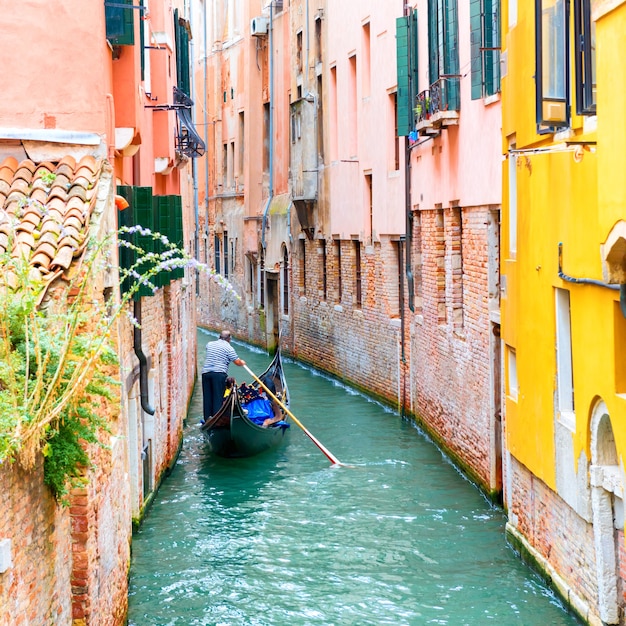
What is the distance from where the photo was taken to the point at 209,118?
1284 inches

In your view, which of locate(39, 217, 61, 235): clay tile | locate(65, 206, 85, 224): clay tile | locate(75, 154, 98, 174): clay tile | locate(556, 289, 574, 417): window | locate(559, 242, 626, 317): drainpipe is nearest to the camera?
locate(559, 242, 626, 317): drainpipe

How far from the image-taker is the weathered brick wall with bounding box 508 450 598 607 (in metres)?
7.62

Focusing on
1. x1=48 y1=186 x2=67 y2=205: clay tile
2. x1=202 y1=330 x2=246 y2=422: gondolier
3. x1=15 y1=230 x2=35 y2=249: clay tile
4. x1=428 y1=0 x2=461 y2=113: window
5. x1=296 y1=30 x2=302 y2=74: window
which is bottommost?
x1=202 y1=330 x2=246 y2=422: gondolier

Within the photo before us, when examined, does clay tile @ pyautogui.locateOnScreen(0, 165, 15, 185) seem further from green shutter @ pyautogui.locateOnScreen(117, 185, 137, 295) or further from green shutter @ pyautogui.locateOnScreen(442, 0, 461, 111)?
green shutter @ pyautogui.locateOnScreen(442, 0, 461, 111)

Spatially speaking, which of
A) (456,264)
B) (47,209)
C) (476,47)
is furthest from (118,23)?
(456,264)

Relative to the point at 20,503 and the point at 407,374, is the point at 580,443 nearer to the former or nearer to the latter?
the point at 20,503

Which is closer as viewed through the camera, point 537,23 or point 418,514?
point 537,23

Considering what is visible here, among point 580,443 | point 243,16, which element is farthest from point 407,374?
point 243,16

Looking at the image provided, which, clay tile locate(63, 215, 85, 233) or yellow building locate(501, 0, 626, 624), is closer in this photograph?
yellow building locate(501, 0, 626, 624)

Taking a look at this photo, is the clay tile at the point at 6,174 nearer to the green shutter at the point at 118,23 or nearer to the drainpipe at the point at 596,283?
the green shutter at the point at 118,23

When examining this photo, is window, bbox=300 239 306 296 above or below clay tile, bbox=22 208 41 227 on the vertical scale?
below

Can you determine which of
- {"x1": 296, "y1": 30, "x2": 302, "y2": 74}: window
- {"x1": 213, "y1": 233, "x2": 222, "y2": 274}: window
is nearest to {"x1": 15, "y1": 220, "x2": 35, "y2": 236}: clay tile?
{"x1": 296, "y1": 30, "x2": 302, "y2": 74}: window

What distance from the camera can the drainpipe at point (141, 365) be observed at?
10.0m

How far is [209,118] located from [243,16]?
454 cm
